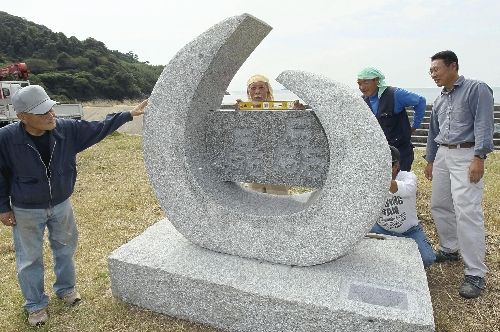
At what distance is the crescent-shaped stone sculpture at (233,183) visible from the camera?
2617 millimetres

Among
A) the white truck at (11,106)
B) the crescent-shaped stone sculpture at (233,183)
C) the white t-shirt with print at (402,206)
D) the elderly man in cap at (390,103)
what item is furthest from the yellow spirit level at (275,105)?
the white truck at (11,106)

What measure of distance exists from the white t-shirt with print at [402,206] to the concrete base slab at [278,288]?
0.17 meters

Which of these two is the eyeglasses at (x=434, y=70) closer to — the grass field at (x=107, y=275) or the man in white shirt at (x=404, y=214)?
the man in white shirt at (x=404, y=214)

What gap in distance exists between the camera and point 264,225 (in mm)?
2963

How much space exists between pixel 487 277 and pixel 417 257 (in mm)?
981

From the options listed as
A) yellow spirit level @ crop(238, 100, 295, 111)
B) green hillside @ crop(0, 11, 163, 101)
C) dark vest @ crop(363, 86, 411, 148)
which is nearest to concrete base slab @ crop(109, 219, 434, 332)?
dark vest @ crop(363, 86, 411, 148)

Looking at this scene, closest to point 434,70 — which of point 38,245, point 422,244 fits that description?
point 422,244

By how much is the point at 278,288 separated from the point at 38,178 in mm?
1843

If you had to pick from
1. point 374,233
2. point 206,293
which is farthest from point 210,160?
point 374,233

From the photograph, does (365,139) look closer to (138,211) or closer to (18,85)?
(138,211)

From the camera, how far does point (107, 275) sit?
370 centimetres

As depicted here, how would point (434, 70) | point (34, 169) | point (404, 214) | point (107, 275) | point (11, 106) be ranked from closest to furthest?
point (34, 169), point (434, 70), point (404, 214), point (107, 275), point (11, 106)

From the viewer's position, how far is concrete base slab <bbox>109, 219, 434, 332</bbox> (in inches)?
95.0

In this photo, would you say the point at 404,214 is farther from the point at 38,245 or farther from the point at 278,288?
the point at 38,245
